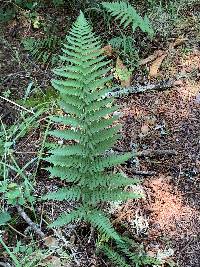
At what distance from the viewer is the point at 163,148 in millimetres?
3428

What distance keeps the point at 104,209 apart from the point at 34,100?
1317mm

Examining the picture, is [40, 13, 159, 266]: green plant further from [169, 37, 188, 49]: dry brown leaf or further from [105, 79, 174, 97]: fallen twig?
[169, 37, 188, 49]: dry brown leaf

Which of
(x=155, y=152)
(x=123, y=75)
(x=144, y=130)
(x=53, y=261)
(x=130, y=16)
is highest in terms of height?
(x=130, y=16)

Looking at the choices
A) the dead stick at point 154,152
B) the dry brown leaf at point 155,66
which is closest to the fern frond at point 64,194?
the dead stick at point 154,152

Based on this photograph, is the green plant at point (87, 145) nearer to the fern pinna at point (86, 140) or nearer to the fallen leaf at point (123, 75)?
the fern pinna at point (86, 140)

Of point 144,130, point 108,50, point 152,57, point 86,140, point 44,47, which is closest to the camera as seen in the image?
point 86,140

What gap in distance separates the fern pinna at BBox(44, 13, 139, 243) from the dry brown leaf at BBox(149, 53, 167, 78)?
3.95 feet

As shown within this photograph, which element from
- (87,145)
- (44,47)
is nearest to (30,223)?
(87,145)

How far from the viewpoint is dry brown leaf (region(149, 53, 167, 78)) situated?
12.9 feet

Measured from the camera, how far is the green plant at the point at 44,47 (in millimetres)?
4437

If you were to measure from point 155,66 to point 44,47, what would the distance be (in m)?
1.25

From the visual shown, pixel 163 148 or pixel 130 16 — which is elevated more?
pixel 130 16

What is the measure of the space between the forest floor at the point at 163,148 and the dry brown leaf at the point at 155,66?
0.03 meters

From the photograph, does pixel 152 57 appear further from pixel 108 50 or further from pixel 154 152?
pixel 154 152
